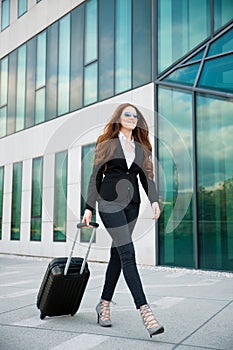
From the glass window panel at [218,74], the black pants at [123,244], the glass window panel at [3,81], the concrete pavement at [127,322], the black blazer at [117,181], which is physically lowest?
the concrete pavement at [127,322]

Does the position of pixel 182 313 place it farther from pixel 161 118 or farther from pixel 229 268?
pixel 161 118

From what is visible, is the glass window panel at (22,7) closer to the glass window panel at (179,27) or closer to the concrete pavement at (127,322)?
the glass window panel at (179,27)

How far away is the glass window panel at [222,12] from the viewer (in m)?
8.00

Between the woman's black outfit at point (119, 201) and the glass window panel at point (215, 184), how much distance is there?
440 centimetres

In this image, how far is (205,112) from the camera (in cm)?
806

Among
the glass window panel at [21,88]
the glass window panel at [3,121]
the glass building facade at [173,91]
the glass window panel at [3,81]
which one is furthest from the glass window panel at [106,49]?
the glass window panel at [3,81]

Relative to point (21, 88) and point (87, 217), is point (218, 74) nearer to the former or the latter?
point (87, 217)

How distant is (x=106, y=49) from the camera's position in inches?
420

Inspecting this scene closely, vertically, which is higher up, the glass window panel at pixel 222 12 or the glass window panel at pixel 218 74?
the glass window panel at pixel 222 12

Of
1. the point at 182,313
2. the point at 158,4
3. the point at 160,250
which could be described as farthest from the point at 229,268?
the point at 158,4

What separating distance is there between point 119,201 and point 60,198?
8.53m

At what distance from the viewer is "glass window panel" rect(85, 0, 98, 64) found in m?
11.1

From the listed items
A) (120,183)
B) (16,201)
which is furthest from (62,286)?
(16,201)

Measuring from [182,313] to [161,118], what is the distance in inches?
221
